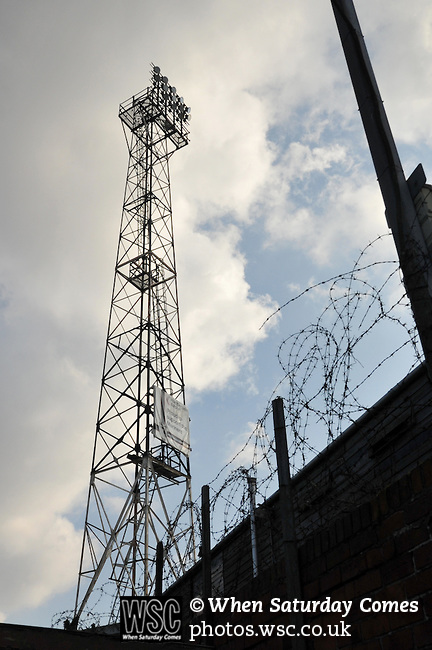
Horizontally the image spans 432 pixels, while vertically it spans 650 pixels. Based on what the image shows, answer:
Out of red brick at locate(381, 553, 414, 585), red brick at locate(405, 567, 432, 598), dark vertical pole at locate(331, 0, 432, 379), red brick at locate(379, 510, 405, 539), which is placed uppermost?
dark vertical pole at locate(331, 0, 432, 379)

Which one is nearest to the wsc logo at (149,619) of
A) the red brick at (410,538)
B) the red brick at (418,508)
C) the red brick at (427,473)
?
the red brick at (410,538)

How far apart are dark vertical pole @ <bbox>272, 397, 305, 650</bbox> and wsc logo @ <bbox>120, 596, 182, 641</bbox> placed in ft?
6.54

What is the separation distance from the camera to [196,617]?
17.0ft

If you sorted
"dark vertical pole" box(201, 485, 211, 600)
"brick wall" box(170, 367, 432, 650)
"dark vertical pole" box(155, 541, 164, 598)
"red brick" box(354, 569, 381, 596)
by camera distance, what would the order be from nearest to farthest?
"brick wall" box(170, 367, 432, 650)
"red brick" box(354, 569, 381, 596)
"dark vertical pole" box(201, 485, 211, 600)
"dark vertical pole" box(155, 541, 164, 598)

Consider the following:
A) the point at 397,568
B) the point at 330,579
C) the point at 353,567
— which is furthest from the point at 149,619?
the point at 397,568

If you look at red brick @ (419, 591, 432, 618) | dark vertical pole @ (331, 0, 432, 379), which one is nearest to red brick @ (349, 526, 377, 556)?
red brick @ (419, 591, 432, 618)

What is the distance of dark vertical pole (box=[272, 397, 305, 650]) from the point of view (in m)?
3.74

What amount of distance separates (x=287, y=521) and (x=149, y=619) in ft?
7.38

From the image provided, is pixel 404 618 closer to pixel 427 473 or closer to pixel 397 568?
pixel 397 568

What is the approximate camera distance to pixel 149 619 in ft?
17.5

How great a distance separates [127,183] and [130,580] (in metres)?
14.2

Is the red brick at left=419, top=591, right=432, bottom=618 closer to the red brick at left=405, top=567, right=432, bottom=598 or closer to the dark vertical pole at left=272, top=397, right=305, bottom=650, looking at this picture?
the red brick at left=405, top=567, right=432, bottom=598

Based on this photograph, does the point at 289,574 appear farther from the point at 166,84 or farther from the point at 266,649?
the point at 166,84

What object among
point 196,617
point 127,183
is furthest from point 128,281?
point 196,617
